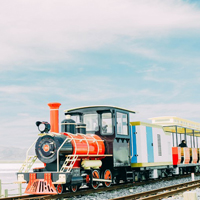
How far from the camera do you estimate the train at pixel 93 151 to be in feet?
35.7

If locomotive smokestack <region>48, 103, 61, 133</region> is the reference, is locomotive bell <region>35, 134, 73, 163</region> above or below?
below

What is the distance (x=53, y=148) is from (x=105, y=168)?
2.74 metres

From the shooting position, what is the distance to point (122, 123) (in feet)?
43.4

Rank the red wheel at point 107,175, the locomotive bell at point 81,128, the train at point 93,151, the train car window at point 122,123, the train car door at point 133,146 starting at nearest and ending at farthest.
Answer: the train at point 93,151
the locomotive bell at point 81,128
the red wheel at point 107,175
the train car window at point 122,123
the train car door at point 133,146

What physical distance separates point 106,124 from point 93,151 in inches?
53.0

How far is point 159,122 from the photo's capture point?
19312 mm

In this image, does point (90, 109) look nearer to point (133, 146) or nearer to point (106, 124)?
point (106, 124)

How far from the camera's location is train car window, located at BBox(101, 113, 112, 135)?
41.8 feet

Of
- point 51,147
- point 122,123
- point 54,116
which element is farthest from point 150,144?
point 51,147

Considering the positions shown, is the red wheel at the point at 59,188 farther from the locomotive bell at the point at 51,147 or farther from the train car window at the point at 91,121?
the train car window at the point at 91,121

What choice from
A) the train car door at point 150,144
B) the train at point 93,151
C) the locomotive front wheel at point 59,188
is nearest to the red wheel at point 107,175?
the train at point 93,151

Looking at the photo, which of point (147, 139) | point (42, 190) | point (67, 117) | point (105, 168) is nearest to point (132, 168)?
point (147, 139)

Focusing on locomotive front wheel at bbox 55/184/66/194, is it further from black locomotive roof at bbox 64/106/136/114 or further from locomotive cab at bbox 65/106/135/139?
black locomotive roof at bbox 64/106/136/114

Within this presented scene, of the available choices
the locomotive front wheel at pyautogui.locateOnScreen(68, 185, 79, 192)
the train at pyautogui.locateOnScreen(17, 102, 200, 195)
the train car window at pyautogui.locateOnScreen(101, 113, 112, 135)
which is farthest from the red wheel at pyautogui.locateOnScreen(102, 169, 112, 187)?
the train car window at pyautogui.locateOnScreen(101, 113, 112, 135)
